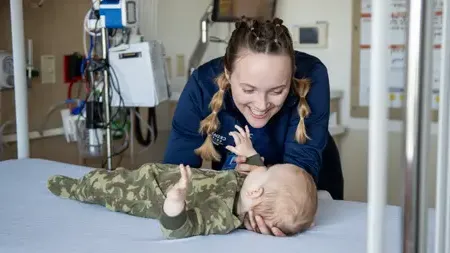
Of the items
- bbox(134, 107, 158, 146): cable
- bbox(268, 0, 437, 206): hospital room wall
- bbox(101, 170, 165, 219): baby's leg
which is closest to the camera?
bbox(101, 170, 165, 219): baby's leg

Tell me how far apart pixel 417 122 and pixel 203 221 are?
622 millimetres

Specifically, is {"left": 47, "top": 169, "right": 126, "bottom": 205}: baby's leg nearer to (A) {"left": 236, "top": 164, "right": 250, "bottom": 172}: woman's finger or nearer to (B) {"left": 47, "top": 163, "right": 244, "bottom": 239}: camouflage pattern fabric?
(B) {"left": 47, "top": 163, "right": 244, "bottom": 239}: camouflage pattern fabric

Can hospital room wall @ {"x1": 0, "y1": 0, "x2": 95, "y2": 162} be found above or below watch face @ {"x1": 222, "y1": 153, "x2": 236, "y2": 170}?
above

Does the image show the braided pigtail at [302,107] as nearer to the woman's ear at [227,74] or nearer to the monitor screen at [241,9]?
the woman's ear at [227,74]

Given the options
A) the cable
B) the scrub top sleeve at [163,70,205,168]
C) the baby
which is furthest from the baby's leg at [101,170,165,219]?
the cable

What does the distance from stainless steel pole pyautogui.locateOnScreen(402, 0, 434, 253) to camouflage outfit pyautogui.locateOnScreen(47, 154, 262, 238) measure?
1.82 ft

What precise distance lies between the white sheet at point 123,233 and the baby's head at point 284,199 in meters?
0.04

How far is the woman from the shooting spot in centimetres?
150

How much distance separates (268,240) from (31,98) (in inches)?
65.0

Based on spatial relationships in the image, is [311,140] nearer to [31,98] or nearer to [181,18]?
[31,98]

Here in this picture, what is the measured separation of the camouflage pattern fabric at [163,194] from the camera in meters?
1.32

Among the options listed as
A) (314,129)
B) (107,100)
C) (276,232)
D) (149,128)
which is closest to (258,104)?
(314,129)

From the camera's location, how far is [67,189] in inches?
65.9

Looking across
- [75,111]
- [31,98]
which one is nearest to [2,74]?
[31,98]
